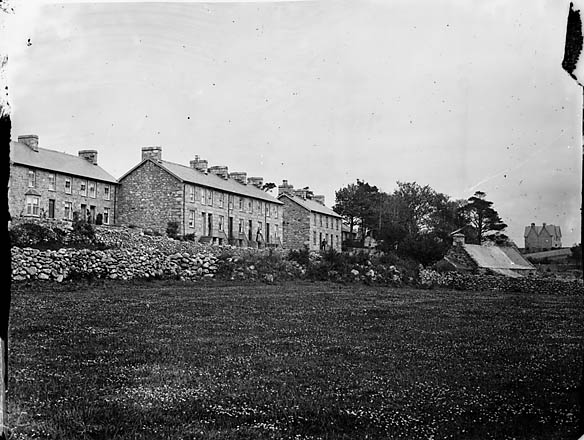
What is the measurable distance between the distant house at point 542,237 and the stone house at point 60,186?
5.25m

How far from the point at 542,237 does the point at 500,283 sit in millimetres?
2911

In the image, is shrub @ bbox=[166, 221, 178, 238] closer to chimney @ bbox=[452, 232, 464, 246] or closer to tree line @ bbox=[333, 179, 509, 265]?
tree line @ bbox=[333, 179, 509, 265]

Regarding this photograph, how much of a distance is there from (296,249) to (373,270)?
3399mm

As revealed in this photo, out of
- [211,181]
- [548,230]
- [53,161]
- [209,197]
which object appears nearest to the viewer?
[548,230]

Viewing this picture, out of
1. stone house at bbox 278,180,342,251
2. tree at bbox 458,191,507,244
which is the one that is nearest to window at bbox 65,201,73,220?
stone house at bbox 278,180,342,251

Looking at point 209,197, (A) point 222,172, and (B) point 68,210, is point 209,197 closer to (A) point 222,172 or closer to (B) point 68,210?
(B) point 68,210

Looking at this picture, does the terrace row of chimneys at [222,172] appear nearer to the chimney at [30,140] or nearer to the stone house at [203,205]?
the stone house at [203,205]

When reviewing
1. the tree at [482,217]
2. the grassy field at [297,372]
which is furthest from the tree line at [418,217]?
the grassy field at [297,372]

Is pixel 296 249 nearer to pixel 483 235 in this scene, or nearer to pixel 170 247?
pixel 170 247

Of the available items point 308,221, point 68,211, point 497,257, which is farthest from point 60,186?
point 497,257

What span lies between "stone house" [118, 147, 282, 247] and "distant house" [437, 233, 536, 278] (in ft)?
18.9

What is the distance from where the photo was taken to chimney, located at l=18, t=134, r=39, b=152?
21.0ft

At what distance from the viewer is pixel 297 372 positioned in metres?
5.03

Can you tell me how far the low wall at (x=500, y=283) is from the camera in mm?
6875
